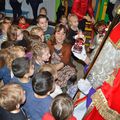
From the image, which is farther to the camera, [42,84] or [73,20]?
[73,20]

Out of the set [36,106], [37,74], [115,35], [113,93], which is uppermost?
[115,35]

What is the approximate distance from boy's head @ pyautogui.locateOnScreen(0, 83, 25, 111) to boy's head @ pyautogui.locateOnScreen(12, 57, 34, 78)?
0.39 metres

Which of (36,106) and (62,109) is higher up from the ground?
(62,109)

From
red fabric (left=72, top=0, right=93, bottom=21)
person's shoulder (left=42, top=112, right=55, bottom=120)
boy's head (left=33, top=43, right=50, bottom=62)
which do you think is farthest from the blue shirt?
red fabric (left=72, top=0, right=93, bottom=21)

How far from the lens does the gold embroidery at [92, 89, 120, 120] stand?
7.87 feet

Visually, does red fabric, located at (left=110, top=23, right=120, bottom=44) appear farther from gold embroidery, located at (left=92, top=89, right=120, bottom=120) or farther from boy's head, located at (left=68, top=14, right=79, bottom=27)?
boy's head, located at (left=68, top=14, right=79, bottom=27)

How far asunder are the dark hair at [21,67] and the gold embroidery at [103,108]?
3.30ft

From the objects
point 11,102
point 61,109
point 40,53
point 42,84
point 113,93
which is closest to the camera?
point 113,93

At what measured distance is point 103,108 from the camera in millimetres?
2428

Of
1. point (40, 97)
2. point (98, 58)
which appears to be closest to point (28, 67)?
point (40, 97)

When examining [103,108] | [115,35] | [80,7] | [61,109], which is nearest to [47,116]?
[61,109]

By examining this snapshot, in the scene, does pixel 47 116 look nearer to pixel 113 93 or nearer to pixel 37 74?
pixel 37 74

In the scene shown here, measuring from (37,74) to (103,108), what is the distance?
0.83 meters

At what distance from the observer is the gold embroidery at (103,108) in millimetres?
2398
